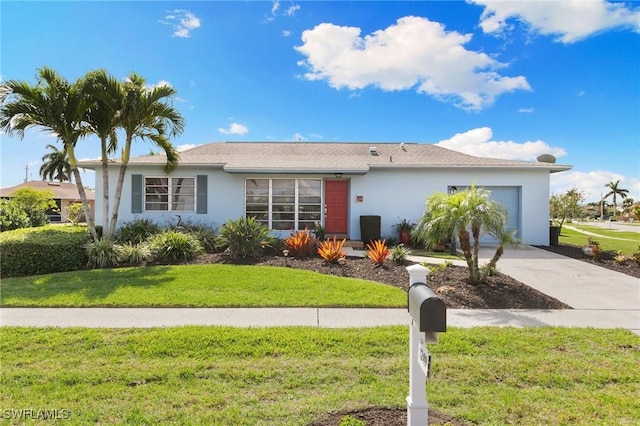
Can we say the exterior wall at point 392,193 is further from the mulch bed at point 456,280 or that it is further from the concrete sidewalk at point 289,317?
the concrete sidewalk at point 289,317

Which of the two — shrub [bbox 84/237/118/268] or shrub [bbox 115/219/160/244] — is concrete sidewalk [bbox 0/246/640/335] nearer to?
shrub [bbox 84/237/118/268]

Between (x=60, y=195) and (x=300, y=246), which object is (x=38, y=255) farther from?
(x=60, y=195)

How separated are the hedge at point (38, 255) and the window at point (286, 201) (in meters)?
5.97

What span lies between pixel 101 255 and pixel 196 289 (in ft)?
12.4

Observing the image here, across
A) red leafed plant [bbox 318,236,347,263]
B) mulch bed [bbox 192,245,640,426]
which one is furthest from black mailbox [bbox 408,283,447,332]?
red leafed plant [bbox 318,236,347,263]

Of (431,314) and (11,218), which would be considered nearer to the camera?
(431,314)

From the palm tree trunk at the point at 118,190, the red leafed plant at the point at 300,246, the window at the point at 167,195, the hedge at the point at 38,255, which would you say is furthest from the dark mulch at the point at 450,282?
the window at the point at 167,195

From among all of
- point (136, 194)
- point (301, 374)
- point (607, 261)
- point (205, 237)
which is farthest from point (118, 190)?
point (607, 261)

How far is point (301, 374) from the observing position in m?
3.18

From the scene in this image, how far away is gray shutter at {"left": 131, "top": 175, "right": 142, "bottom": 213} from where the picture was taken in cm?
Answer: 1265

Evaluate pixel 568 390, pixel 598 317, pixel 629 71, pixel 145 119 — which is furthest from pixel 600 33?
pixel 145 119

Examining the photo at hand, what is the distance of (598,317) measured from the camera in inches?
199

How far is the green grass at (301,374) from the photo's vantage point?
103 inches

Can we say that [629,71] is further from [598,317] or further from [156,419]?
[156,419]
